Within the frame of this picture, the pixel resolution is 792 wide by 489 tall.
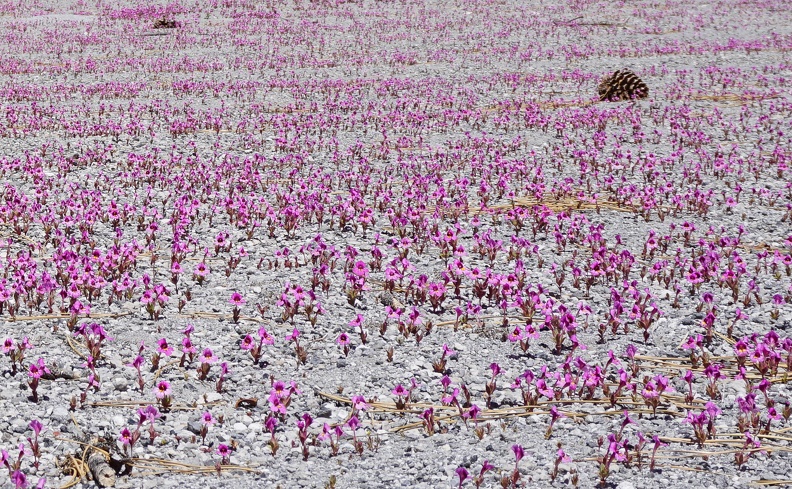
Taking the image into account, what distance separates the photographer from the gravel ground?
6.10 meters

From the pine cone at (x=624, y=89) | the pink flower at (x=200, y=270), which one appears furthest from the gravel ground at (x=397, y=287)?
the pine cone at (x=624, y=89)

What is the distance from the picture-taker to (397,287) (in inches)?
388

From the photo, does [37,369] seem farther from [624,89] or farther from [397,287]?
[624,89]

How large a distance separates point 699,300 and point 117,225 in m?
9.79

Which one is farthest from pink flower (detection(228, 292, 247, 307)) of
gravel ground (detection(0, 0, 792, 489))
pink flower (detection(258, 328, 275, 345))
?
pink flower (detection(258, 328, 275, 345))

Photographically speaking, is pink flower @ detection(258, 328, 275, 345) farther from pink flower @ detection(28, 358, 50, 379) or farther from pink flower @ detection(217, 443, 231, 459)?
pink flower @ detection(28, 358, 50, 379)

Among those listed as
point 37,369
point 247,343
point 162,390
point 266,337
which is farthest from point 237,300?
point 37,369

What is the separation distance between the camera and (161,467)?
5.76m

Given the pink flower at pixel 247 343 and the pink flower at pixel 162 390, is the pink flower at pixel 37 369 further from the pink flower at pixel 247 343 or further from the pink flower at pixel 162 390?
the pink flower at pixel 247 343

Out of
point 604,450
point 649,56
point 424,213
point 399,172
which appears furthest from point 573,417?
point 649,56

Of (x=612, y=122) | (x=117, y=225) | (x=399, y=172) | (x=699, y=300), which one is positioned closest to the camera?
(x=699, y=300)

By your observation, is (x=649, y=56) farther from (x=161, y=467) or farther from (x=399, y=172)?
(x=161, y=467)

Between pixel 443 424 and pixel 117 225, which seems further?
pixel 117 225

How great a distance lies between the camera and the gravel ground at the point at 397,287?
6.10m
